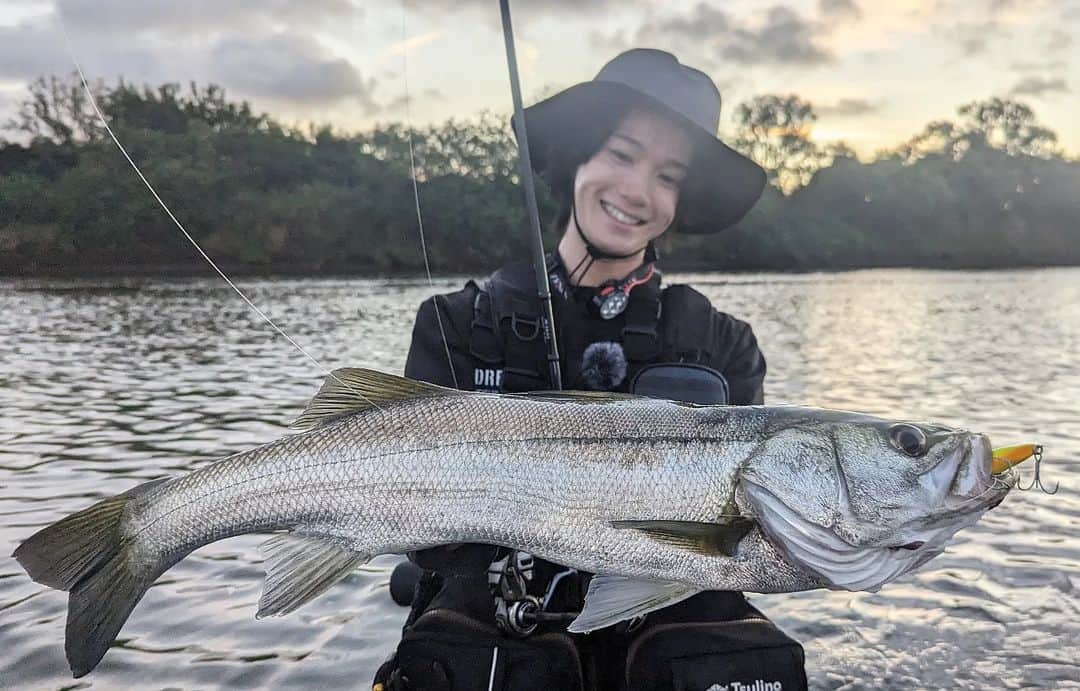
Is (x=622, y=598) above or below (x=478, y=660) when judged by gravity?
above

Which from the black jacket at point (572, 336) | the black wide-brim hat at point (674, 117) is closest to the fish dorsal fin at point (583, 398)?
the black jacket at point (572, 336)

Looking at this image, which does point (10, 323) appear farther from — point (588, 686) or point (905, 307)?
point (905, 307)

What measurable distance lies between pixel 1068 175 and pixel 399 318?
107 metres

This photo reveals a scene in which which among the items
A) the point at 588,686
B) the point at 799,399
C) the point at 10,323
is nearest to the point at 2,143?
the point at 588,686

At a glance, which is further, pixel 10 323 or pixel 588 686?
pixel 10 323

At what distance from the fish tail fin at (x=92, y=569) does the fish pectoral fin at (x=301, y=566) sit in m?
0.35

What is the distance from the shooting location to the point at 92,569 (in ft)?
9.77

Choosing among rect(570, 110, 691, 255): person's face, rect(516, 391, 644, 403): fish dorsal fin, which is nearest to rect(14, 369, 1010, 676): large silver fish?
rect(516, 391, 644, 403): fish dorsal fin

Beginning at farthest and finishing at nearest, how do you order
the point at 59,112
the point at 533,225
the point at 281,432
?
the point at 281,432
the point at 533,225
the point at 59,112

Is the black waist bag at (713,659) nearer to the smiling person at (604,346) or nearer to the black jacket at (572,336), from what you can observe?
the smiling person at (604,346)

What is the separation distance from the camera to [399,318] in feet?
93.1

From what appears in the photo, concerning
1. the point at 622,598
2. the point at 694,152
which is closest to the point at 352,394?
the point at 622,598

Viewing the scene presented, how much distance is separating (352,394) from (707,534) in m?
1.30

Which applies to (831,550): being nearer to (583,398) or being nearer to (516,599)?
(583,398)
